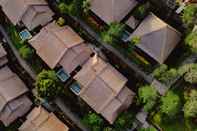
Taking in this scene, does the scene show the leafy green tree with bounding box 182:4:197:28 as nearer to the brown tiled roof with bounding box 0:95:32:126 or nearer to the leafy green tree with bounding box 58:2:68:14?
the leafy green tree with bounding box 58:2:68:14

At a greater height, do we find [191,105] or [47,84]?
[47,84]

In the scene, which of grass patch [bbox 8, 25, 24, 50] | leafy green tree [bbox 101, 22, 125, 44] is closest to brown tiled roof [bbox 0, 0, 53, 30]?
grass patch [bbox 8, 25, 24, 50]

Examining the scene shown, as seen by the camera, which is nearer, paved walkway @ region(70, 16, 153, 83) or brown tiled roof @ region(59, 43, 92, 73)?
paved walkway @ region(70, 16, 153, 83)

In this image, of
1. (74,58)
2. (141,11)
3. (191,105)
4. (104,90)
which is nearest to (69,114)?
(104,90)

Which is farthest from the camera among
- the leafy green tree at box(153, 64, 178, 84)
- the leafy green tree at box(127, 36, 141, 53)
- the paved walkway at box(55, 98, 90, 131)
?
the paved walkway at box(55, 98, 90, 131)

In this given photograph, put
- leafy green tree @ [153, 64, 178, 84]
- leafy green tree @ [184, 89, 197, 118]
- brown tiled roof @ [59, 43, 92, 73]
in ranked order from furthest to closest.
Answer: brown tiled roof @ [59, 43, 92, 73] → leafy green tree @ [153, 64, 178, 84] → leafy green tree @ [184, 89, 197, 118]

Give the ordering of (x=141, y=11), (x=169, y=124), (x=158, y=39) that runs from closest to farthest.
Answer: (x=158, y=39) → (x=169, y=124) → (x=141, y=11)

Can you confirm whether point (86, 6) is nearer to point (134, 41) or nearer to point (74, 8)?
point (74, 8)

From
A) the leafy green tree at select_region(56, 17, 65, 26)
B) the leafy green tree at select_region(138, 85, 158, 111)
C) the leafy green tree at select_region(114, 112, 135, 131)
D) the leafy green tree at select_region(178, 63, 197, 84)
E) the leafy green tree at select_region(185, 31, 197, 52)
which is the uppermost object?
the leafy green tree at select_region(56, 17, 65, 26)
